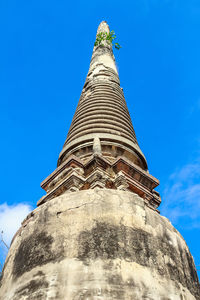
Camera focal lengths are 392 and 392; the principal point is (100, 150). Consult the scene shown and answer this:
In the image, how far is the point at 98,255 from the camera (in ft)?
14.6

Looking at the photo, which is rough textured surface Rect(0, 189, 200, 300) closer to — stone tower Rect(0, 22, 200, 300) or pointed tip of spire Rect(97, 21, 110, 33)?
stone tower Rect(0, 22, 200, 300)

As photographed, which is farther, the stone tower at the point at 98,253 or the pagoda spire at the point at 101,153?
the pagoda spire at the point at 101,153

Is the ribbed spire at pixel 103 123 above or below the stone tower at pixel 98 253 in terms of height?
above

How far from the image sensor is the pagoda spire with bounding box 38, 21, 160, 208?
6883 mm

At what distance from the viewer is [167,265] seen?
15.4 ft

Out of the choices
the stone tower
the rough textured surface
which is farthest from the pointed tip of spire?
the rough textured surface

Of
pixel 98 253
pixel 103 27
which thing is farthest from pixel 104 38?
pixel 98 253

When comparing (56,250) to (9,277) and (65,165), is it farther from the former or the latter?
(65,165)

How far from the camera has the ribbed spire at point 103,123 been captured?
8.22 metres

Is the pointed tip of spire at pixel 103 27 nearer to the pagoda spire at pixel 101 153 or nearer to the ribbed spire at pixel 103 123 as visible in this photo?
the ribbed spire at pixel 103 123

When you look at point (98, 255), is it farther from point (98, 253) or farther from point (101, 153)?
point (101, 153)

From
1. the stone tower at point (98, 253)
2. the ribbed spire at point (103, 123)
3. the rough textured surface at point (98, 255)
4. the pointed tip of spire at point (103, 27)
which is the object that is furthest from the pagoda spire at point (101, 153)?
the pointed tip of spire at point (103, 27)

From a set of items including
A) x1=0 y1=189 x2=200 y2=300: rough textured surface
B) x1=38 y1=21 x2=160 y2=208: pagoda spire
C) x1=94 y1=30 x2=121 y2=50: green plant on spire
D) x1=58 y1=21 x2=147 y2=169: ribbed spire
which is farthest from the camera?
x1=94 y1=30 x2=121 y2=50: green plant on spire

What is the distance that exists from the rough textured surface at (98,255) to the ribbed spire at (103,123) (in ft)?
8.92
